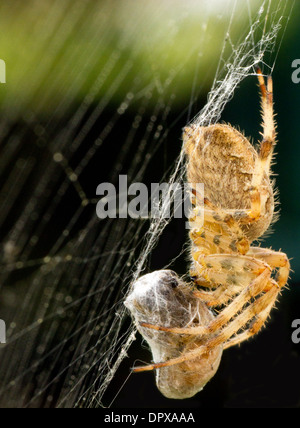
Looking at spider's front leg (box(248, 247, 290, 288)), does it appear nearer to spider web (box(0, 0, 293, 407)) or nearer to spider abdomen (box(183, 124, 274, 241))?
spider abdomen (box(183, 124, 274, 241))

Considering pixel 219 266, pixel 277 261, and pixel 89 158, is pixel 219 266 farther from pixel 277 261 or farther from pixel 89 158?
pixel 89 158

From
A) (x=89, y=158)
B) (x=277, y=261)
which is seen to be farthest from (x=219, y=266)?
(x=89, y=158)

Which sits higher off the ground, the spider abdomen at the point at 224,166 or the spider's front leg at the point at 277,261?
the spider abdomen at the point at 224,166

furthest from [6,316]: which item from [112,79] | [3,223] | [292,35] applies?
[292,35]

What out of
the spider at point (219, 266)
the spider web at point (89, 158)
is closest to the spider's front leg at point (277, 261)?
the spider at point (219, 266)

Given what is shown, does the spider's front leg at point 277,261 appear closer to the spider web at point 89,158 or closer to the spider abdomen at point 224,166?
the spider abdomen at point 224,166

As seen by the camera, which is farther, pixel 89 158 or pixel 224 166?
pixel 89 158

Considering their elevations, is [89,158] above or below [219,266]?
above

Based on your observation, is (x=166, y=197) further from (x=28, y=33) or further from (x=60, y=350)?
(x=60, y=350)
